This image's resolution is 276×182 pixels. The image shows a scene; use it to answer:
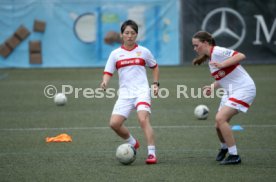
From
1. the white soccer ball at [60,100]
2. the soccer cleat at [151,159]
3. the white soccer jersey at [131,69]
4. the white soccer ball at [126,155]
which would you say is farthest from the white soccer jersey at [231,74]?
the white soccer ball at [60,100]

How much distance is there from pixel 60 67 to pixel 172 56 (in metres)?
4.36

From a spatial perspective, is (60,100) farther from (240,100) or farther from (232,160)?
(232,160)

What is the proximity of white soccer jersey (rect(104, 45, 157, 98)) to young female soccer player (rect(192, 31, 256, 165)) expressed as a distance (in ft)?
2.48

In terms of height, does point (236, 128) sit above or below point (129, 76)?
below

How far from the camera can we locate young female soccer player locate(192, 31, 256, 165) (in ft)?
27.7

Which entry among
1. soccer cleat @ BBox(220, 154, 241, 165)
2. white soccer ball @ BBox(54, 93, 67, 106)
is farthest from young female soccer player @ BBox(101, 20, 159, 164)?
white soccer ball @ BBox(54, 93, 67, 106)

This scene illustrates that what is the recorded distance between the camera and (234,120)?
12891 mm

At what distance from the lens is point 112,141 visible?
10.5m

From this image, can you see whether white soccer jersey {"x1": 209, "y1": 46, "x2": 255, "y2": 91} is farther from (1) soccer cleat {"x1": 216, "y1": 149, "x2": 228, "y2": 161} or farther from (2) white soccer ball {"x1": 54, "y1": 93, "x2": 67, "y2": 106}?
(2) white soccer ball {"x1": 54, "y1": 93, "x2": 67, "y2": 106}

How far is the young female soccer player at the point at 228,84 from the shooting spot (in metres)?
8.45

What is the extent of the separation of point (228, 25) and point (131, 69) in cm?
1739

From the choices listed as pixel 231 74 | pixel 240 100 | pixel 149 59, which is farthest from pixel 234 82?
pixel 149 59

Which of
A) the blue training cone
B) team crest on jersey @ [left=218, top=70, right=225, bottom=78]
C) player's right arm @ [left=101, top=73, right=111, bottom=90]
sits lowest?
the blue training cone

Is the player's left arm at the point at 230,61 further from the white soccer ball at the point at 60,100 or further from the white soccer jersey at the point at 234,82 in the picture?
the white soccer ball at the point at 60,100
